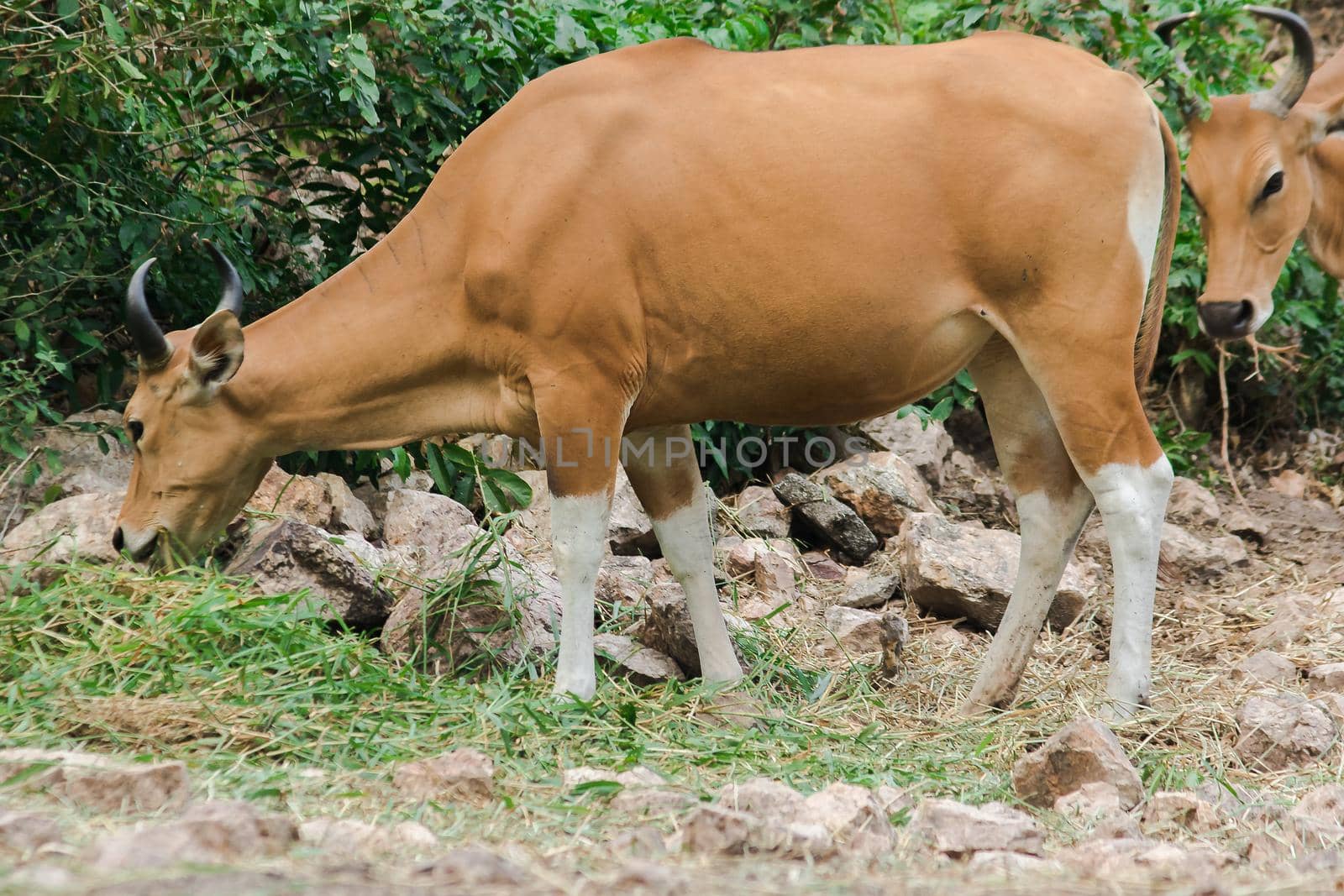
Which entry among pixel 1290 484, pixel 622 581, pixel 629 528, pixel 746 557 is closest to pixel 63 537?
pixel 622 581

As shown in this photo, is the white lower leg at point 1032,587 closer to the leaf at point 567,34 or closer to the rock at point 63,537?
the leaf at point 567,34

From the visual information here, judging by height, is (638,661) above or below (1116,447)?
below

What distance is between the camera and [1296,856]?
12.7 feet

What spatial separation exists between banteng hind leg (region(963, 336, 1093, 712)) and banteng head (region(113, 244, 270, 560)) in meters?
2.86

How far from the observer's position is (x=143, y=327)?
5.30 metres

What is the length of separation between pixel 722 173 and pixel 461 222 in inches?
38.0

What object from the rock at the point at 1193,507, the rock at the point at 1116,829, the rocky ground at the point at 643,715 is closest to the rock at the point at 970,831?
the rocky ground at the point at 643,715

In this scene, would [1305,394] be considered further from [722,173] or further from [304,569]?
[304,569]

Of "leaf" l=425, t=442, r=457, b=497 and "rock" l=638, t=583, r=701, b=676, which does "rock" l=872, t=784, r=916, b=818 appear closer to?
"rock" l=638, t=583, r=701, b=676

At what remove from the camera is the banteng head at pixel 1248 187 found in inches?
279

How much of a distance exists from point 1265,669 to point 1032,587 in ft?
3.67

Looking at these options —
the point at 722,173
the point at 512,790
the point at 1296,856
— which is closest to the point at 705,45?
the point at 722,173

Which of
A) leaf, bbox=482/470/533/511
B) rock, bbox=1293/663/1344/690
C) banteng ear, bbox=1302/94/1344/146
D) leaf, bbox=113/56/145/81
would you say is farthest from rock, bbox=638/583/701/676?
banteng ear, bbox=1302/94/1344/146

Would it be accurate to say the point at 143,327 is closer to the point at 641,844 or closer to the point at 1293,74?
the point at 641,844
